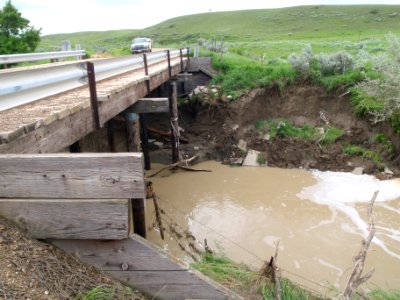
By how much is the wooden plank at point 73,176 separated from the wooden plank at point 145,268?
14.3 inches

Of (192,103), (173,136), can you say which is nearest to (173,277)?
(173,136)

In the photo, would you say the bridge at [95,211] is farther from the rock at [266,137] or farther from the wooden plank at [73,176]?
the rock at [266,137]

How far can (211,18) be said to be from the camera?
92.8 metres

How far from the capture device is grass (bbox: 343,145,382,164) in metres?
11.5

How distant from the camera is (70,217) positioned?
2.51 meters

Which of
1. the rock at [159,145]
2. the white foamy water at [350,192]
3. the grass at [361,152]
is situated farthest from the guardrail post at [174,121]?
the grass at [361,152]

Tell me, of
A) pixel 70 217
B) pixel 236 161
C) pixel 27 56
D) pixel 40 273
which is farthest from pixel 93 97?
pixel 236 161

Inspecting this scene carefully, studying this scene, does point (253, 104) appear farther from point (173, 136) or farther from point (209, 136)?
point (173, 136)

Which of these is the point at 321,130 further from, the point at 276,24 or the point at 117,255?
the point at 276,24

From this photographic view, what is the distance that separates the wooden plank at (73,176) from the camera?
240 centimetres

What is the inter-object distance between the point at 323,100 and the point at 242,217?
7.12m

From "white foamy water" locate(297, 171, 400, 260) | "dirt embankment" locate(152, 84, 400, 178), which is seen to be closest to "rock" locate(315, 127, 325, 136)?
"dirt embankment" locate(152, 84, 400, 178)

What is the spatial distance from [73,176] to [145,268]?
807mm

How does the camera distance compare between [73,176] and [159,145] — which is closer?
[73,176]
